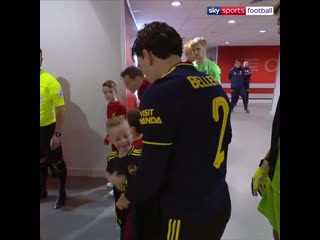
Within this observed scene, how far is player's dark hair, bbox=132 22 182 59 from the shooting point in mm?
1004

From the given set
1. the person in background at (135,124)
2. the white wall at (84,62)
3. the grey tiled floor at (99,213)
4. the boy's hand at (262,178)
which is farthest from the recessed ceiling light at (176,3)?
the boy's hand at (262,178)

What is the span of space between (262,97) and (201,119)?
595 inches

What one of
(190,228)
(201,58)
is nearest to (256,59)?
(201,58)

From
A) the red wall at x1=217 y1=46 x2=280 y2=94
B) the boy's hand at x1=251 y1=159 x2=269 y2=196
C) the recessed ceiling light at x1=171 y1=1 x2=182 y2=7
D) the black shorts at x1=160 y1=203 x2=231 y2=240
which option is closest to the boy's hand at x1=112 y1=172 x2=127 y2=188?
the black shorts at x1=160 y1=203 x2=231 y2=240

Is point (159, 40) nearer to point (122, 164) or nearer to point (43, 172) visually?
point (122, 164)

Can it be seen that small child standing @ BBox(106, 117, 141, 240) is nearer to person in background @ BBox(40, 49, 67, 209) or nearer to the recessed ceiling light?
person in background @ BBox(40, 49, 67, 209)

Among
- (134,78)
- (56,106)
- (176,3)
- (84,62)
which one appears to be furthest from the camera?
(176,3)

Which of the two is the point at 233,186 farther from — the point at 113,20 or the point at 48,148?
the point at 113,20

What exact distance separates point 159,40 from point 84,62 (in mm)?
2840

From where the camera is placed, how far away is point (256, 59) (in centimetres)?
1473

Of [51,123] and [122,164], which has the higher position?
[51,123]
